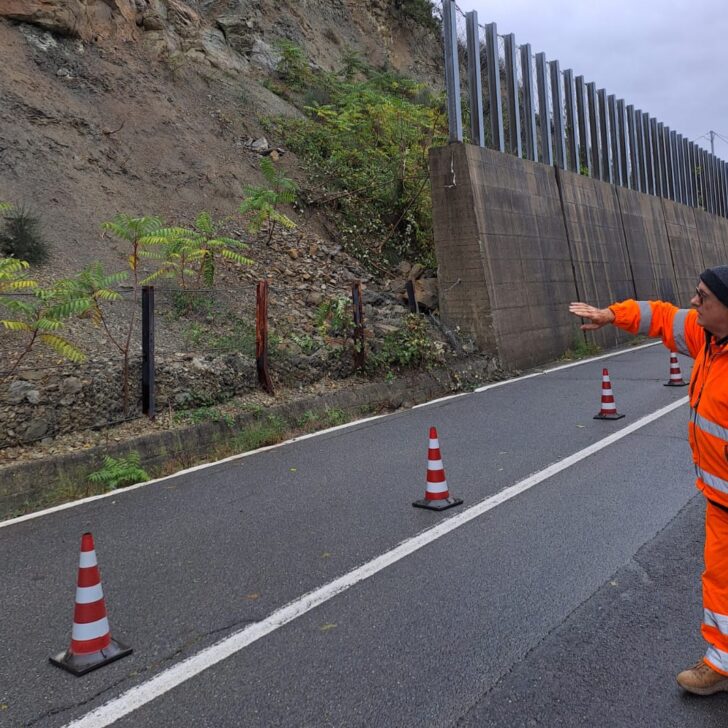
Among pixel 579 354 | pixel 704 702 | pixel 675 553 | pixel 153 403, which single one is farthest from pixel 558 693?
pixel 579 354

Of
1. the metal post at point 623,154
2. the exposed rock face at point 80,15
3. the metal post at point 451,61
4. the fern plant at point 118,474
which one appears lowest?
the fern plant at point 118,474

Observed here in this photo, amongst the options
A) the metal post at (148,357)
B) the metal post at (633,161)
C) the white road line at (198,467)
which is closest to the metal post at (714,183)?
the metal post at (633,161)

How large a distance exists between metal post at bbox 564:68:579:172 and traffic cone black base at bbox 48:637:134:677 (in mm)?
21523

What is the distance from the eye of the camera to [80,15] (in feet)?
59.3

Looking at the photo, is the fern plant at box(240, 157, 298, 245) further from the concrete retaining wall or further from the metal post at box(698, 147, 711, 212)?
the metal post at box(698, 147, 711, 212)

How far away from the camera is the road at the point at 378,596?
298 centimetres

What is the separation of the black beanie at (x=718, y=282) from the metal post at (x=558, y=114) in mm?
18593

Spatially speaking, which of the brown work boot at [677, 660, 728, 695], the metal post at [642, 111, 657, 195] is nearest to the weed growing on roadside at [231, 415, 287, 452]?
the brown work boot at [677, 660, 728, 695]

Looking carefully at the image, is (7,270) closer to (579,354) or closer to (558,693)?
(558,693)

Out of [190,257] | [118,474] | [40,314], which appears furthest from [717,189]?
[118,474]

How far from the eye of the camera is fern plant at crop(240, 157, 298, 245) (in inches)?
579

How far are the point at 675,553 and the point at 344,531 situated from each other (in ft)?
7.71

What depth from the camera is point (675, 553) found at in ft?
14.8

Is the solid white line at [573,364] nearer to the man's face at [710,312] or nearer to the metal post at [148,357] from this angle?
the metal post at [148,357]
